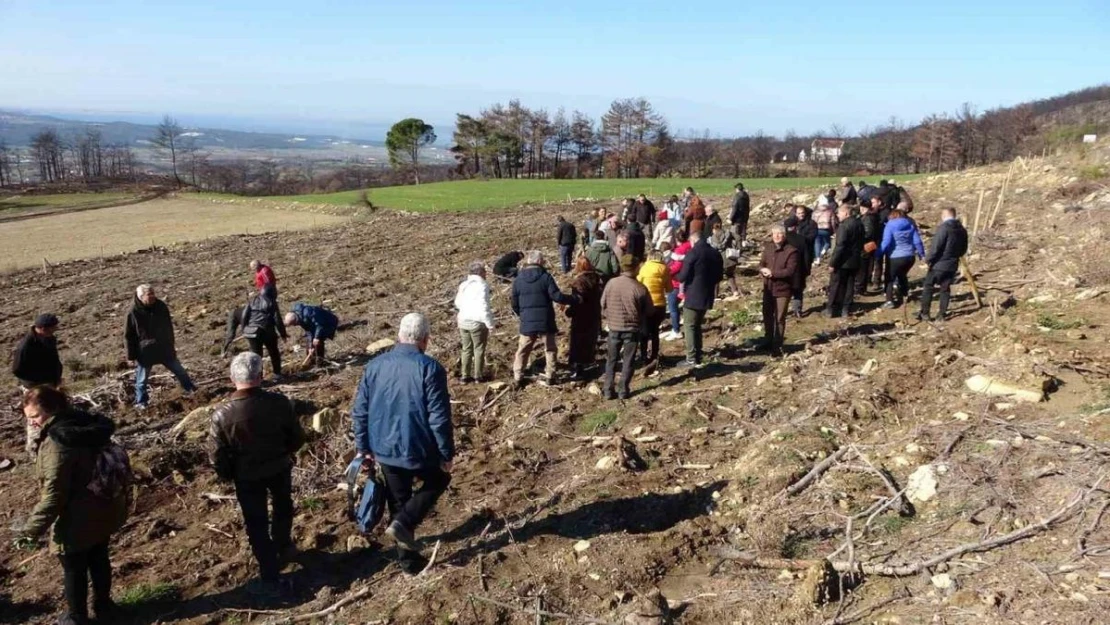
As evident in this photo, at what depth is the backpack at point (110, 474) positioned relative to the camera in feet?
13.9

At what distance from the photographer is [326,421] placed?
24.2ft

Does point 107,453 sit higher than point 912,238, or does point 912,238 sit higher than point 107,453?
point 912,238

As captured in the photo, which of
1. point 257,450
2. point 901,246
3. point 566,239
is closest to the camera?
point 257,450

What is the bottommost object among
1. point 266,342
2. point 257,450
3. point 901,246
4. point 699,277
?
point 266,342

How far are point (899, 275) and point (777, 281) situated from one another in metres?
2.51

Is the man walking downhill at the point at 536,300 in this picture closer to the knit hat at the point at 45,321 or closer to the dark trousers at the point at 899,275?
the knit hat at the point at 45,321

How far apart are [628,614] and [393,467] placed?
167 cm

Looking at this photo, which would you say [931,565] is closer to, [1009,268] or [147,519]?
[147,519]

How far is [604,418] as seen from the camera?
7.10m

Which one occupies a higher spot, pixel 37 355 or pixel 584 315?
pixel 584 315

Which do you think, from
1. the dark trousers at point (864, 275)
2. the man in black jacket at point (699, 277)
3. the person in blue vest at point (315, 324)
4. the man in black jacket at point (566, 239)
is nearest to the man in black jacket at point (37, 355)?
the person in blue vest at point (315, 324)

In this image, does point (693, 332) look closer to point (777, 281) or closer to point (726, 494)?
point (777, 281)

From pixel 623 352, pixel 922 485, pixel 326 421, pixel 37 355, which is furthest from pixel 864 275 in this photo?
pixel 37 355

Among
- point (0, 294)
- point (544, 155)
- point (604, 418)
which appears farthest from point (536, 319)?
point (544, 155)
